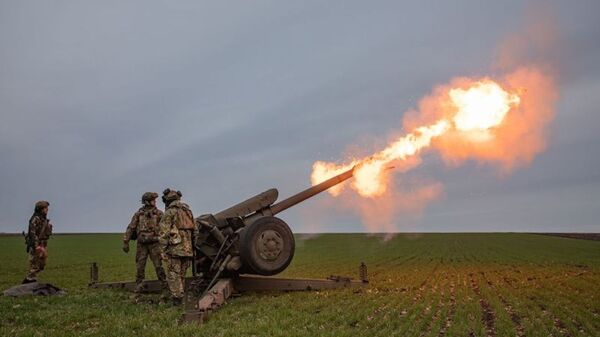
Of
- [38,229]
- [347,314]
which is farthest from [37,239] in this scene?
[347,314]

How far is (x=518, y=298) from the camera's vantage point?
14.9m

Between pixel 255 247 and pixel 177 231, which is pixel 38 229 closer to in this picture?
pixel 177 231

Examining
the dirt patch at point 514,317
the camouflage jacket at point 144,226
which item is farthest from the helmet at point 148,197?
the dirt patch at point 514,317

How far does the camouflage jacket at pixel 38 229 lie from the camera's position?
1627 centimetres

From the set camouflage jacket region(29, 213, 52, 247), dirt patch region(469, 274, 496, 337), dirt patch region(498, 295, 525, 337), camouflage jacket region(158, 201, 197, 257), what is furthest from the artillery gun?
dirt patch region(498, 295, 525, 337)

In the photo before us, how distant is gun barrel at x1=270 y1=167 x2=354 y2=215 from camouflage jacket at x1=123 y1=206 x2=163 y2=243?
3449mm

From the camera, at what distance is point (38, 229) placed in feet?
54.1

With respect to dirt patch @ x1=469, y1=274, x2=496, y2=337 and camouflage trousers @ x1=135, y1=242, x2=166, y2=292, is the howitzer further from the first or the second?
dirt patch @ x1=469, y1=274, x2=496, y2=337

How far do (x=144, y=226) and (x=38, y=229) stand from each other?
381 centimetres

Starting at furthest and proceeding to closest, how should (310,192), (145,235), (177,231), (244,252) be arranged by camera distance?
(310,192), (145,235), (244,252), (177,231)

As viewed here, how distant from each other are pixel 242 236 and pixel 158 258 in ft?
9.33

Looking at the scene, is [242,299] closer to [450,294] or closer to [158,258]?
[158,258]

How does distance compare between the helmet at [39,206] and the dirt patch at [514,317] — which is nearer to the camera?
the dirt patch at [514,317]

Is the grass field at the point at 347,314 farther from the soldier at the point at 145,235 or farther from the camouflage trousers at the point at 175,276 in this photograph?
the soldier at the point at 145,235
